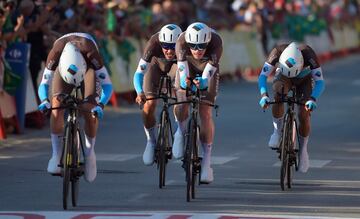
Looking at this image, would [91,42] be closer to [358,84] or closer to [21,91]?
[21,91]

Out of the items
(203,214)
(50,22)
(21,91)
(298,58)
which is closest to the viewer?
(203,214)

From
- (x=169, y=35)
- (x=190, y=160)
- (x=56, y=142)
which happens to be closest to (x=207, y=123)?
(x=190, y=160)

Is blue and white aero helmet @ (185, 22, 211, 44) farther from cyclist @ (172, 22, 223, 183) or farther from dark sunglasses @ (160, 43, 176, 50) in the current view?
dark sunglasses @ (160, 43, 176, 50)

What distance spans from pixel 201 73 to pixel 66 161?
2423 millimetres

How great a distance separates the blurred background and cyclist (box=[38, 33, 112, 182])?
6.60 meters

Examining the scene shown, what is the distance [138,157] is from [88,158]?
4.52 metres

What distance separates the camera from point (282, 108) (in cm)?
1523

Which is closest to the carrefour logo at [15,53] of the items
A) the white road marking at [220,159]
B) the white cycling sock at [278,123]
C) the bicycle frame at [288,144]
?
the white road marking at [220,159]

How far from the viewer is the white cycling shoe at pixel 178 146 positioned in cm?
1444

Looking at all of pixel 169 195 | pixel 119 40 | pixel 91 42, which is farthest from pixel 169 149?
pixel 119 40

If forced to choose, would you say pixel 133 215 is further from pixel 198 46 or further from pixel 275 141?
pixel 275 141

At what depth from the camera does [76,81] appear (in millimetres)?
12875

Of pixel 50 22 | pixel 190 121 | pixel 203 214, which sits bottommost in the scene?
pixel 203 214

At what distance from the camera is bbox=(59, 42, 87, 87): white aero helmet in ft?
41.8
